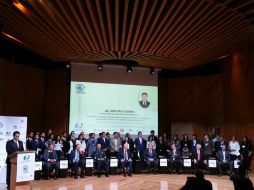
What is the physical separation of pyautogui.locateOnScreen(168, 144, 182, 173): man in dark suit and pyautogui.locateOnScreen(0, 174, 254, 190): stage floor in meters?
0.81

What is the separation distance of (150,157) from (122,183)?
2355mm

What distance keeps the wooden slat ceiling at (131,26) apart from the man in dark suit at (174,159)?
124 inches

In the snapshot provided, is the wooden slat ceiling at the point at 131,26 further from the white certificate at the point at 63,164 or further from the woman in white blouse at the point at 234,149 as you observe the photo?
the white certificate at the point at 63,164

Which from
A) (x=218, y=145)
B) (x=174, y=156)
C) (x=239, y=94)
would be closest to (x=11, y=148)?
(x=174, y=156)

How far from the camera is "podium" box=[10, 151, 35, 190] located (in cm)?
663

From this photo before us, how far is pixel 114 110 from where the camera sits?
483 inches

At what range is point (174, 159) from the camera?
34.7 ft

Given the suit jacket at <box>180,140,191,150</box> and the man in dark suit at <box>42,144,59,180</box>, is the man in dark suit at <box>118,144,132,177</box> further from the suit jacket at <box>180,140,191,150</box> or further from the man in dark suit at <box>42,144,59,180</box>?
the man in dark suit at <box>42,144,59,180</box>

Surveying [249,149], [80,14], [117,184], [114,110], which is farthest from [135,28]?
[249,149]

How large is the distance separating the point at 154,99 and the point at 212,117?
9.32 ft

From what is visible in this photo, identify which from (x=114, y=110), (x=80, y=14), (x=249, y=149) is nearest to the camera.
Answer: (x=80, y=14)

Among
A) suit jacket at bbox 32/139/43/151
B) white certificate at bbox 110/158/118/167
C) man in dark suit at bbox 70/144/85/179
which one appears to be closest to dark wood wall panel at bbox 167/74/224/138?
white certificate at bbox 110/158/118/167

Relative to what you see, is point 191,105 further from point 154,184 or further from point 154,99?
point 154,184

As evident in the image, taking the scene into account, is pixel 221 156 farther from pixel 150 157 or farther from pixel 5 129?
pixel 5 129
